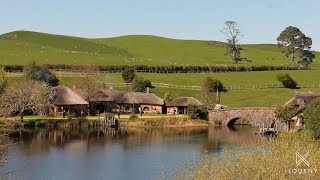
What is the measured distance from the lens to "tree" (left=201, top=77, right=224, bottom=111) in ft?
340

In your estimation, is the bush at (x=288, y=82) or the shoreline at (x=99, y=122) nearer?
the shoreline at (x=99, y=122)

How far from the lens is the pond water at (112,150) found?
47.4 meters

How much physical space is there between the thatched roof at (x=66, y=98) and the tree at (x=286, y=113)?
31017 millimetres

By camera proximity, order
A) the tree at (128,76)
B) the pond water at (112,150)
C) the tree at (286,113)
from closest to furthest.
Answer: the pond water at (112,150) < the tree at (286,113) < the tree at (128,76)

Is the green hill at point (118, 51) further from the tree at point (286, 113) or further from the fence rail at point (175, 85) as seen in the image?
the tree at point (286, 113)

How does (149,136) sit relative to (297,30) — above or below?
below

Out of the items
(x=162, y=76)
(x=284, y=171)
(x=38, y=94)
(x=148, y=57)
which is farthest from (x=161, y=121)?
(x=148, y=57)

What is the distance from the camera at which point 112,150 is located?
199 feet

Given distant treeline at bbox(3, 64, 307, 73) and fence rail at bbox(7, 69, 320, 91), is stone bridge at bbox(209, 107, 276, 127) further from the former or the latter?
distant treeline at bbox(3, 64, 307, 73)

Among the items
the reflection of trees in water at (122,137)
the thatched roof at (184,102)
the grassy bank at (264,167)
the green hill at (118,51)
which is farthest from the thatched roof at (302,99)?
the green hill at (118,51)

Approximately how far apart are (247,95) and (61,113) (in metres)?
40.9

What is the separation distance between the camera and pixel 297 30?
522 ft

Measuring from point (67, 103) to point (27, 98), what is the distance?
8474 millimetres

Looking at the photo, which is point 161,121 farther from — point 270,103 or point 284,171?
point 284,171
